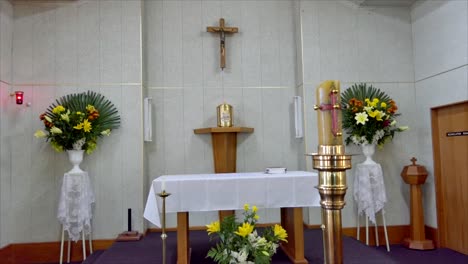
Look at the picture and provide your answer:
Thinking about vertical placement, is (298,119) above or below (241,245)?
above

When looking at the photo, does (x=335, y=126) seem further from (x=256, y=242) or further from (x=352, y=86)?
(x=352, y=86)

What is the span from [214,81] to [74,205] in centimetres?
239

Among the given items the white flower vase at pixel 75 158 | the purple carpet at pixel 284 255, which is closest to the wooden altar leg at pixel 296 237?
the purple carpet at pixel 284 255

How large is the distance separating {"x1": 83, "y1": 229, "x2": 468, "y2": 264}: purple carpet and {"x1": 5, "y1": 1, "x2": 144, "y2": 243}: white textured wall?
532mm

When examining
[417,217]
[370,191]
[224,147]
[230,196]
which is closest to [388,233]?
[417,217]

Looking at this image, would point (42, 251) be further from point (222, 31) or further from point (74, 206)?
point (222, 31)

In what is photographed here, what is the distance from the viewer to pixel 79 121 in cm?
388

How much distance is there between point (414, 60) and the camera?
4.75 m

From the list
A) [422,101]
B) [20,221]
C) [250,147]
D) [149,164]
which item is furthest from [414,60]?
[20,221]

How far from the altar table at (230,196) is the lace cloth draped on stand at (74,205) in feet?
4.53

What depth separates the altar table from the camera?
2885 millimetres

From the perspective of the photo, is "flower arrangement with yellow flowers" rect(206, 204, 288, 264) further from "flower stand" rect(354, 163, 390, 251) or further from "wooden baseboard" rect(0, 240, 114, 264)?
"wooden baseboard" rect(0, 240, 114, 264)

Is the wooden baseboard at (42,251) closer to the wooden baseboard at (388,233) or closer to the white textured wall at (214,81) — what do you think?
the white textured wall at (214,81)

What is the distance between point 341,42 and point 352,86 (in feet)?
2.09
